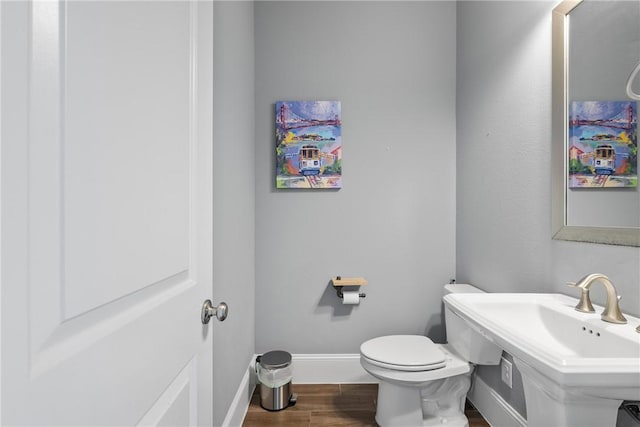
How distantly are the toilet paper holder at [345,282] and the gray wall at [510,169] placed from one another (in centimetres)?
67

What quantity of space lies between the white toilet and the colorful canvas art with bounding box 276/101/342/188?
45.3 inches

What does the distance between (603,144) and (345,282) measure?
4.92 feet

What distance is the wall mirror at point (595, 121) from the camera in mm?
1123

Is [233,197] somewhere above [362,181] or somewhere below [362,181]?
below

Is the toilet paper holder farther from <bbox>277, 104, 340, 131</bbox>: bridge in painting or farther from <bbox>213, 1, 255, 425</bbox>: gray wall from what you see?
<bbox>277, 104, 340, 131</bbox>: bridge in painting

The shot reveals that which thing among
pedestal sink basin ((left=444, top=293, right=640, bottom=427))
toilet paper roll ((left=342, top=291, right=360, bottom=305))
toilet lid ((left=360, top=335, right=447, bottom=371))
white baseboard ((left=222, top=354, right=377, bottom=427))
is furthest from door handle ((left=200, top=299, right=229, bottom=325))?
white baseboard ((left=222, top=354, right=377, bottom=427))

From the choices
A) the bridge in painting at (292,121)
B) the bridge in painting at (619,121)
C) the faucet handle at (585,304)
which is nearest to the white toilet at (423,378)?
the faucet handle at (585,304)

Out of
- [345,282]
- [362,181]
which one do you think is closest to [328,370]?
[345,282]

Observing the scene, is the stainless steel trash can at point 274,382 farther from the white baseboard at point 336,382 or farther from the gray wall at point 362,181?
the gray wall at point 362,181

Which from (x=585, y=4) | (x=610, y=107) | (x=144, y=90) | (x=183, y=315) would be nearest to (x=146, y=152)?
(x=144, y=90)

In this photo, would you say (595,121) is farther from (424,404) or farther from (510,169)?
(424,404)

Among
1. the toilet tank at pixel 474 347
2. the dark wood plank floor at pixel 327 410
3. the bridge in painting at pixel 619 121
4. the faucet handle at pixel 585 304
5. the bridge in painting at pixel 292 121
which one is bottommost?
the dark wood plank floor at pixel 327 410

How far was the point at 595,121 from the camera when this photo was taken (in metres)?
1.27

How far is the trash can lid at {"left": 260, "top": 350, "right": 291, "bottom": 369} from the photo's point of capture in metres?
1.94
